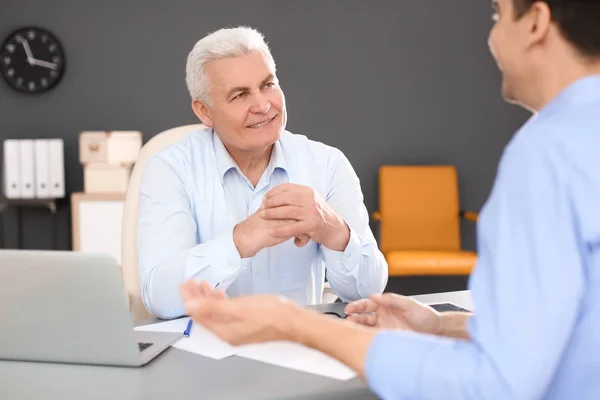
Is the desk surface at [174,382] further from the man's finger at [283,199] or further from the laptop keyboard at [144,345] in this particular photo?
the man's finger at [283,199]

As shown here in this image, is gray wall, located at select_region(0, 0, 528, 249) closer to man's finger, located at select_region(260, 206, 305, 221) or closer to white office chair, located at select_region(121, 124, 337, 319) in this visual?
white office chair, located at select_region(121, 124, 337, 319)

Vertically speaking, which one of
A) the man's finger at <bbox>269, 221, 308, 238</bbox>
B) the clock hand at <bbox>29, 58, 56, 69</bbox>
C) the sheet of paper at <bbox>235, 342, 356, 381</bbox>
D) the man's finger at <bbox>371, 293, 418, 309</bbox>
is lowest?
the sheet of paper at <bbox>235, 342, 356, 381</bbox>

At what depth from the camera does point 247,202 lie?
2.08 meters

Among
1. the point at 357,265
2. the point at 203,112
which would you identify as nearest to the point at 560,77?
A: the point at 357,265

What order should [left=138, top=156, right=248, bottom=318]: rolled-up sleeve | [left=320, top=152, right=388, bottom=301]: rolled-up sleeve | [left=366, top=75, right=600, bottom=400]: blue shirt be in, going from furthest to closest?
1. [left=320, top=152, right=388, bottom=301]: rolled-up sleeve
2. [left=138, top=156, right=248, bottom=318]: rolled-up sleeve
3. [left=366, top=75, right=600, bottom=400]: blue shirt

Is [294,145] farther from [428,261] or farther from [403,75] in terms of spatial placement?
[403,75]

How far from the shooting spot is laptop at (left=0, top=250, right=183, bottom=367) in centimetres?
120

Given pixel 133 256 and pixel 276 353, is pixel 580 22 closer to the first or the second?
pixel 276 353

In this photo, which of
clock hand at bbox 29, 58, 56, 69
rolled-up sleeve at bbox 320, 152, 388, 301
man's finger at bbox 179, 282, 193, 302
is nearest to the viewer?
man's finger at bbox 179, 282, 193, 302

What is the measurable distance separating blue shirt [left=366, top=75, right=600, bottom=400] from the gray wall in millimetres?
4474

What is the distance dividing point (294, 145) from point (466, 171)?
3.37m

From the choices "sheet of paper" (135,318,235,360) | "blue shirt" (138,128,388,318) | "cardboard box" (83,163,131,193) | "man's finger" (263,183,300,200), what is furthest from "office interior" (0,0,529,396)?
"sheet of paper" (135,318,235,360)

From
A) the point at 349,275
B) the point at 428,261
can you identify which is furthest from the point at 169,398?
the point at 428,261

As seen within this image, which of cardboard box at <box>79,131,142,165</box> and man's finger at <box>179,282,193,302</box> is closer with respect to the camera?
man's finger at <box>179,282,193,302</box>
